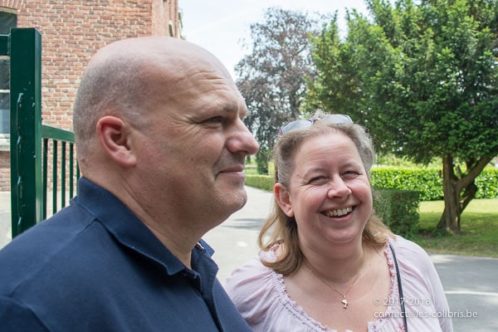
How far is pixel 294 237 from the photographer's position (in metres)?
2.29

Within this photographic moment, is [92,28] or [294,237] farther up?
[92,28]

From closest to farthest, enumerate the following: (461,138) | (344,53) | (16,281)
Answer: (16,281) < (461,138) < (344,53)

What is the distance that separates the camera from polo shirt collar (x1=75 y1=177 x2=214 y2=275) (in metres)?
1.23

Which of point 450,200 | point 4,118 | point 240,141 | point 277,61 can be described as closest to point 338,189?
point 240,141

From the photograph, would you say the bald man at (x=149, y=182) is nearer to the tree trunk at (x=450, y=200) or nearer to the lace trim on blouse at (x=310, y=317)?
the lace trim on blouse at (x=310, y=317)

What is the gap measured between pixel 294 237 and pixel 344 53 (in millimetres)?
14127

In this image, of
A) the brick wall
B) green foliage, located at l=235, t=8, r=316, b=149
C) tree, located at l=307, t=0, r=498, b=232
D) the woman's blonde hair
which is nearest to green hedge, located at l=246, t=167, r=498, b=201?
green foliage, located at l=235, t=8, r=316, b=149

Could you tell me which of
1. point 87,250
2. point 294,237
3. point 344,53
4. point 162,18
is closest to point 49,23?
point 162,18

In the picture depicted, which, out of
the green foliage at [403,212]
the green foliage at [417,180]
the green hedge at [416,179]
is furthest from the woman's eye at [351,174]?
the green foliage at [417,180]

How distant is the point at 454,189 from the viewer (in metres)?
14.2

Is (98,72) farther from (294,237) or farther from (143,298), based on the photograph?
(294,237)

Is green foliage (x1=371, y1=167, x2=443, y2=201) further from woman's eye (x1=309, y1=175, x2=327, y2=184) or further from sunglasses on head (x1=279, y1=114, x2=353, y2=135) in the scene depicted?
woman's eye (x1=309, y1=175, x2=327, y2=184)

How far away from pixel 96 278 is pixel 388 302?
1336mm

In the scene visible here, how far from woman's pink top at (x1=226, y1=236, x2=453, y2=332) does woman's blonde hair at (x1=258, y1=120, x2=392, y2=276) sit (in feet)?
0.20
